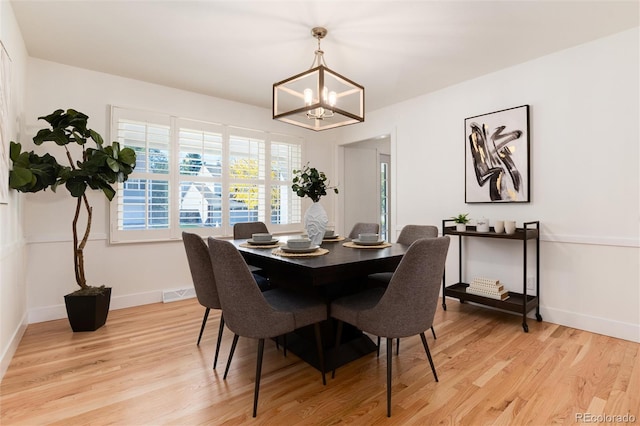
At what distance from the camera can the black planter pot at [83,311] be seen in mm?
2807

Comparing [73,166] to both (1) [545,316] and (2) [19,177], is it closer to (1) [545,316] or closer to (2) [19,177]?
(2) [19,177]

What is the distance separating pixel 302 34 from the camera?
103 inches

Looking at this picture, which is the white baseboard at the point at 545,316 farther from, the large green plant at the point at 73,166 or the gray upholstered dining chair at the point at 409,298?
the gray upholstered dining chair at the point at 409,298

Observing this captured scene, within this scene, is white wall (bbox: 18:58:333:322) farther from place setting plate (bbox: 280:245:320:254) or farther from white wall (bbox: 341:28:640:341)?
white wall (bbox: 341:28:640:341)

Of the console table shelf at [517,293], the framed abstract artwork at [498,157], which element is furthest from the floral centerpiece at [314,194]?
the framed abstract artwork at [498,157]

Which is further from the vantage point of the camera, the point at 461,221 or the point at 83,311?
the point at 461,221

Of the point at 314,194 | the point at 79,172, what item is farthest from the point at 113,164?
the point at 314,194

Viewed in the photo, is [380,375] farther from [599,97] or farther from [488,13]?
[599,97]

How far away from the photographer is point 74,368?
220 centimetres

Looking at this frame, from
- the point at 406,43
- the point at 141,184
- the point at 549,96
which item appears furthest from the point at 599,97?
the point at 141,184

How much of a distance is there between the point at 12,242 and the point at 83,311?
0.78 meters

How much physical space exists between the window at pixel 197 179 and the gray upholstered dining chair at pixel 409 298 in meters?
2.82

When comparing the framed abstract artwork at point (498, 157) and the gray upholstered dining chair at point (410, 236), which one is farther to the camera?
the framed abstract artwork at point (498, 157)

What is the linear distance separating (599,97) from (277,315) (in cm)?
319
